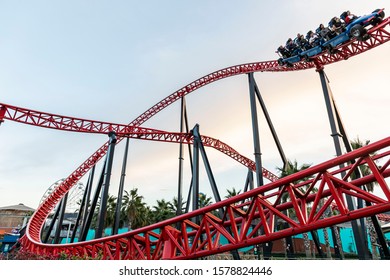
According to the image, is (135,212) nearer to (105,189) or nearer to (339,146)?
(105,189)

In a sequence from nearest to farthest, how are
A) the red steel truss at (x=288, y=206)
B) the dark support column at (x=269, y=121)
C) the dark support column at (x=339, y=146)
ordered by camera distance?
the red steel truss at (x=288, y=206) → the dark support column at (x=339, y=146) → the dark support column at (x=269, y=121)

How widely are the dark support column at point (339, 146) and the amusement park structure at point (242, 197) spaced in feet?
0.09

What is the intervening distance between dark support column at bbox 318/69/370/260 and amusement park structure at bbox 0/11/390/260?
3cm

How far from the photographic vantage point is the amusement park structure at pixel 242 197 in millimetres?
4789

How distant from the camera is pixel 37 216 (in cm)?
1762

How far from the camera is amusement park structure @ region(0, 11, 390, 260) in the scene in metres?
4.79

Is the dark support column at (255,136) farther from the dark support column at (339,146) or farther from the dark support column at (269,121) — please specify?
the dark support column at (339,146)

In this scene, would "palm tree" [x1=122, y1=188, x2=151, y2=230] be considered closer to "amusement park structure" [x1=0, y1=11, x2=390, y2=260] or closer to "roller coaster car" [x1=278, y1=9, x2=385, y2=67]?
"amusement park structure" [x1=0, y1=11, x2=390, y2=260]

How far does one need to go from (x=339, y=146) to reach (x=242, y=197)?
19.0 ft

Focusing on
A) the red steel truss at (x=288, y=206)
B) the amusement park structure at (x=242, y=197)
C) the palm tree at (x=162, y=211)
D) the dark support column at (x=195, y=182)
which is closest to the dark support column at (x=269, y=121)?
the amusement park structure at (x=242, y=197)
